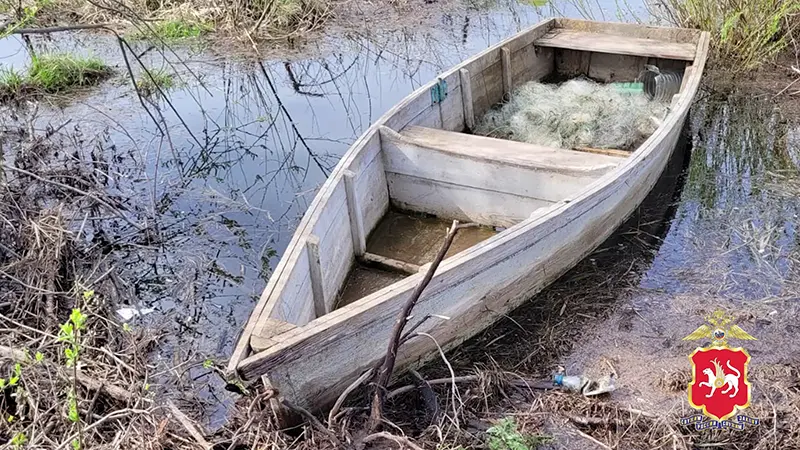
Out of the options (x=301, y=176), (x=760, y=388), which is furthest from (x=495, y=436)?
(x=301, y=176)

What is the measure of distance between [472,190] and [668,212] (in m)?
1.56

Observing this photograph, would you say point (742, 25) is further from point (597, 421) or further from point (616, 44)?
point (597, 421)

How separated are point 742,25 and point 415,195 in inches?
169

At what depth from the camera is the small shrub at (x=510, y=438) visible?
9.40 feet

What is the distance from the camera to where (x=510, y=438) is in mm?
2879

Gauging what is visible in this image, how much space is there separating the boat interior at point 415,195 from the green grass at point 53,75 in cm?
412

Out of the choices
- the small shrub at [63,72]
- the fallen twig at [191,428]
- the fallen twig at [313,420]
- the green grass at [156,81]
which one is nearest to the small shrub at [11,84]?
the small shrub at [63,72]

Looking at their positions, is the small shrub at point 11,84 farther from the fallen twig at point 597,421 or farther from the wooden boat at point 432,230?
the fallen twig at point 597,421

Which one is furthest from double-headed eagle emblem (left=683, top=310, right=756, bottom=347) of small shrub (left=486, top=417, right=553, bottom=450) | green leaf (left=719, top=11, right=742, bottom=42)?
green leaf (left=719, top=11, right=742, bottom=42)

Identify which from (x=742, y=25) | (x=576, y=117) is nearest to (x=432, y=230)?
(x=576, y=117)

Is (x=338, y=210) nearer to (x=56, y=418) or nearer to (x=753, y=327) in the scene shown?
(x=56, y=418)

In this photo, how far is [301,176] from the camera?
5.47 metres

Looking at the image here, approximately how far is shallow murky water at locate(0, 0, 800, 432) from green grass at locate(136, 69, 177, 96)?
12 cm

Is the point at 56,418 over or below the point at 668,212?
over
